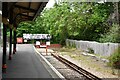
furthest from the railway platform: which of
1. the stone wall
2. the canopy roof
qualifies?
the stone wall

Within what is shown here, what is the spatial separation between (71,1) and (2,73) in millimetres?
30713

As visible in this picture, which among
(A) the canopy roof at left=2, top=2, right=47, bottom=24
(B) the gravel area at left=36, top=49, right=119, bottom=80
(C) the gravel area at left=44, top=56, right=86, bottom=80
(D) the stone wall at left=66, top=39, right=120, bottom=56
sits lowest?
(C) the gravel area at left=44, top=56, right=86, bottom=80

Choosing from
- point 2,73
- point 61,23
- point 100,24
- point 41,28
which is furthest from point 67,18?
point 2,73

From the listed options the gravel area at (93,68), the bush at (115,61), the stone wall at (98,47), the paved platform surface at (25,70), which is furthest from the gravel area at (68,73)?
the stone wall at (98,47)

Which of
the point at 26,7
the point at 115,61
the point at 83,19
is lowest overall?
the point at 115,61

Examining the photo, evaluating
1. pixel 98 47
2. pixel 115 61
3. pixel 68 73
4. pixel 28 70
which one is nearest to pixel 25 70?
pixel 28 70

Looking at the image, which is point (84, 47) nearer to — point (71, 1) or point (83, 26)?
point (83, 26)

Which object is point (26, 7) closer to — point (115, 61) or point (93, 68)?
point (93, 68)

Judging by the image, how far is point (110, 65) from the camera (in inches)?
749

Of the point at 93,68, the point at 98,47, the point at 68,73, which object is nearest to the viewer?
the point at 68,73

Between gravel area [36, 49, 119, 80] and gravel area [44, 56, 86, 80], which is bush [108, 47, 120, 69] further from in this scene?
gravel area [44, 56, 86, 80]

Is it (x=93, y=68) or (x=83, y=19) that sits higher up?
(x=83, y=19)

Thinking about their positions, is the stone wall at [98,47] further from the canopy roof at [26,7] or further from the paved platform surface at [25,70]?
the canopy roof at [26,7]

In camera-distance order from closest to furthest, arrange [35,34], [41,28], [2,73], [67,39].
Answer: [2,73] → [67,39] → [35,34] → [41,28]
